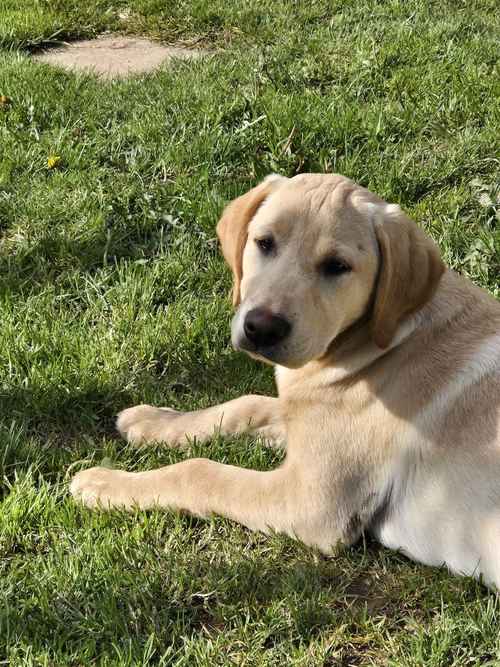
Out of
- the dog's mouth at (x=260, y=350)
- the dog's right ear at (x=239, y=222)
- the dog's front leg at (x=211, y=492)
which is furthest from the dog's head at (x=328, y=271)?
the dog's front leg at (x=211, y=492)

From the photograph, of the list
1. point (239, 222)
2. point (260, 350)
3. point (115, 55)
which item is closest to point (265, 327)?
point (260, 350)

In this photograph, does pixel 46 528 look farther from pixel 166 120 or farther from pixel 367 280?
pixel 166 120

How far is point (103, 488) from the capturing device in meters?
3.20

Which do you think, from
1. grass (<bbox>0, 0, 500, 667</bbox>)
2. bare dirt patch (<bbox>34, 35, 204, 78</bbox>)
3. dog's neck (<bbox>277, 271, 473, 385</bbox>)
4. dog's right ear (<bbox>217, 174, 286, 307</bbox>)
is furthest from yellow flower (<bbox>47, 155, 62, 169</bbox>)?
dog's neck (<bbox>277, 271, 473, 385</bbox>)

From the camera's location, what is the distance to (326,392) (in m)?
3.13

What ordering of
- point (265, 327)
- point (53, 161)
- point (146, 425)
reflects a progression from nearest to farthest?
point (265, 327), point (146, 425), point (53, 161)

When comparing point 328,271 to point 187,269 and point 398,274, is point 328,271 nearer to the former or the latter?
point 398,274

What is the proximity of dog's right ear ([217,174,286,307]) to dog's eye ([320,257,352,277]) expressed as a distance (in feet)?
1.40

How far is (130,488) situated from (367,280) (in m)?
1.21

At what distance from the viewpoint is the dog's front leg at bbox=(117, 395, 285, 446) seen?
3.56m

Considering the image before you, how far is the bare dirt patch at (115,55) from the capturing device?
22.4ft

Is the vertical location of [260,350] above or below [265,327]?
below

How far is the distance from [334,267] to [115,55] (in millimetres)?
4883

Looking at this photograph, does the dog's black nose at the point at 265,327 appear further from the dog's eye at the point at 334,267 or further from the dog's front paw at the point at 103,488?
the dog's front paw at the point at 103,488
